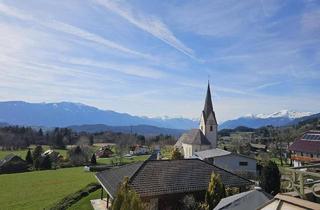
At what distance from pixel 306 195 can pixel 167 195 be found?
18.0 metres

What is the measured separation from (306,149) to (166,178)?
4148 cm

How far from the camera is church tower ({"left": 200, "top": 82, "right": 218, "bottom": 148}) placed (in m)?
63.2

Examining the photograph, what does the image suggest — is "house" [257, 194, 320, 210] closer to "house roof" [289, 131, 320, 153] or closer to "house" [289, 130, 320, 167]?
"house" [289, 130, 320, 167]

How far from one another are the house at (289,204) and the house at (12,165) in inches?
2691

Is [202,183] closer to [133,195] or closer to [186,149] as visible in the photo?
[133,195]

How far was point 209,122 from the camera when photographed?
6338 cm

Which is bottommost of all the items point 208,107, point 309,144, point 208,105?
point 309,144

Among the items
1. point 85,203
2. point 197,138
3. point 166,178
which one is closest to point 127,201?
point 166,178

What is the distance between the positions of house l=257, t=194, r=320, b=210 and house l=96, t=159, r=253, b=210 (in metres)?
17.5

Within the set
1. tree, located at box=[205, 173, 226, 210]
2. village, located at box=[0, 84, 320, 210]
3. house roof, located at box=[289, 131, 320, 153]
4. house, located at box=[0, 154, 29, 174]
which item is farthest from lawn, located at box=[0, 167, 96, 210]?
house roof, located at box=[289, 131, 320, 153]

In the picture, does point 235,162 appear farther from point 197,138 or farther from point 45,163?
point 45,163

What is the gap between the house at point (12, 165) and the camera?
64750 millimetres

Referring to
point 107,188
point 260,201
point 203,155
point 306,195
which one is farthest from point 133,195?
point 203,155

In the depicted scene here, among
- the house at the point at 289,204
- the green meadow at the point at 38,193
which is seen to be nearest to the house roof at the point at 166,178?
the green meadow at the point at 38,193
